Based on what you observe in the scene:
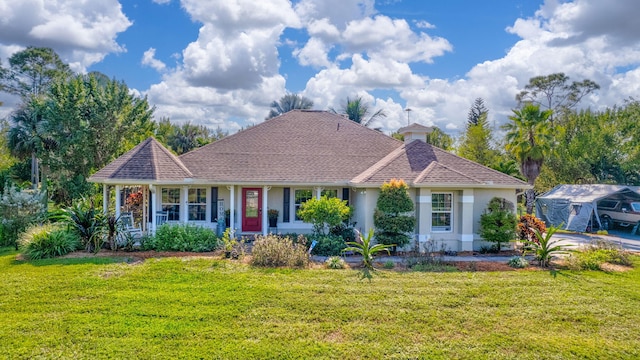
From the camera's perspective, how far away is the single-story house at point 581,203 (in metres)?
22.0

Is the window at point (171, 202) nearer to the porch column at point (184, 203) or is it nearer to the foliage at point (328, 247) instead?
the porch column at point (184, 203)

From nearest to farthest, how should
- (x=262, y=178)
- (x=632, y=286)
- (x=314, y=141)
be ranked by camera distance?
(x=632, y=286) → (x=262, y=178) → (x=314, y=141)

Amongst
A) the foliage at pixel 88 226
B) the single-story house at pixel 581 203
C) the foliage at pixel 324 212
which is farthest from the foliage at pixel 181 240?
the single-story house at pixel 581 203

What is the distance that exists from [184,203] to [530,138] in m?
20.9

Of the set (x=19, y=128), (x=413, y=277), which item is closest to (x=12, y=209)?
(x=19, y=128)

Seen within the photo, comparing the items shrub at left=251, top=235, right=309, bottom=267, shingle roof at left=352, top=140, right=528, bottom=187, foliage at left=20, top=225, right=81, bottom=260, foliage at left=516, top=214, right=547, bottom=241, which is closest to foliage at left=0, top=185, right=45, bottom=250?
foliage at left=20, top=225, right=81, bottom=260

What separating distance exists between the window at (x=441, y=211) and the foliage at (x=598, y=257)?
419 centimetres

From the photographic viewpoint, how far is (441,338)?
262 inches

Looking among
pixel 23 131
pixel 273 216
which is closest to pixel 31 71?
pixel 23 131

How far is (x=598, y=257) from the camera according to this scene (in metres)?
12.7

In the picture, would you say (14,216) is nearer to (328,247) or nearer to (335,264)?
(328,247)

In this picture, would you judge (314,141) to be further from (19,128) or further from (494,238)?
(19,128)

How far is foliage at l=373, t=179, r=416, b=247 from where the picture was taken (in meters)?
13.7

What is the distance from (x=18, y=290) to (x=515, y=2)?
1873 cm
